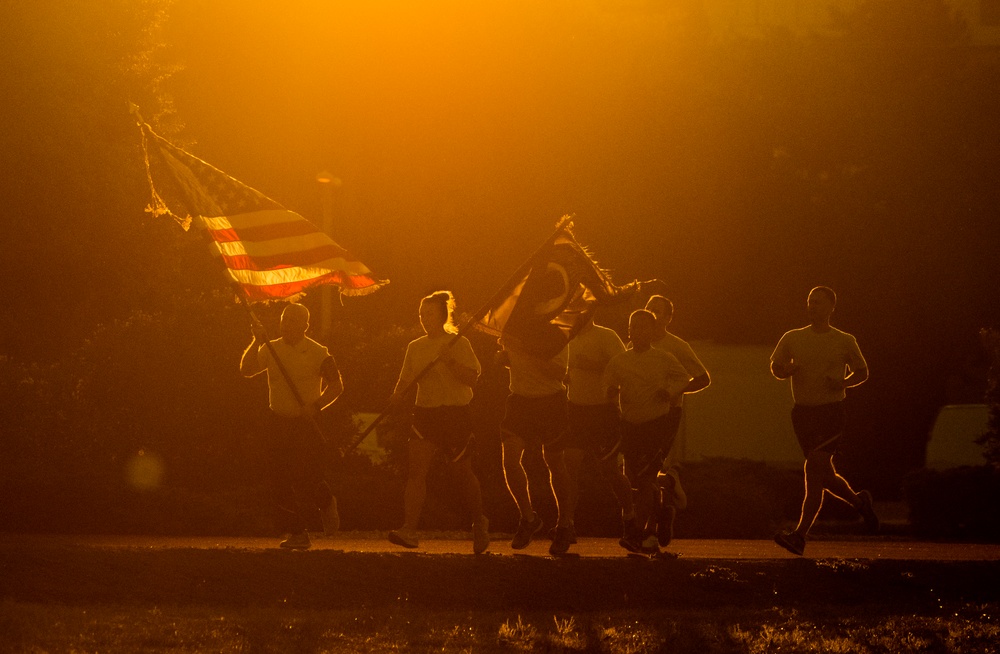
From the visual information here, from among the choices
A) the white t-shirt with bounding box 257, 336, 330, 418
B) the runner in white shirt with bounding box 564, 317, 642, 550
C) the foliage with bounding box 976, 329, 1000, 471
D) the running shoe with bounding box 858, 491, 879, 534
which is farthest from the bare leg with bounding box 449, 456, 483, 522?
the foliage with bounding box 976, 329, 1000, 471

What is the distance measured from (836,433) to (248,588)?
401 centimetres

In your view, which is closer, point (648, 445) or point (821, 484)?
point (648, 445)

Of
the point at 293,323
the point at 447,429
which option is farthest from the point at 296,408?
the point at 447,429

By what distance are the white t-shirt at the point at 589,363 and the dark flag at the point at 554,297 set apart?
0.14 metres

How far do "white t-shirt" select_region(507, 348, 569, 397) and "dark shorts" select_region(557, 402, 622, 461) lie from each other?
0.26 m

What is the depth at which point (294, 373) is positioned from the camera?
9.92 metres

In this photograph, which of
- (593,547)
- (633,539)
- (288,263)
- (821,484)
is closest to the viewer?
(633,539)

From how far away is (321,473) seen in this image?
1012 centimetres

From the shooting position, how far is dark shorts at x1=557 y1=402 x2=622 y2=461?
994cm

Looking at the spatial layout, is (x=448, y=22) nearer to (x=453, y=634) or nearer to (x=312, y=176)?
(x=312, y=176)

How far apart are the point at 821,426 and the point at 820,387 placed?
0.26 m

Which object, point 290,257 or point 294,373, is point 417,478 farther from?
point 290,257

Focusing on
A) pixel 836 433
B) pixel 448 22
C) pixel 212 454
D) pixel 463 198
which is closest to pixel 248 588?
pixel 836 433

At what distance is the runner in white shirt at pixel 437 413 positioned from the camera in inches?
386
